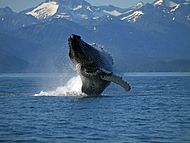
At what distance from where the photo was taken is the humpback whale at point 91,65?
3281 centimetres

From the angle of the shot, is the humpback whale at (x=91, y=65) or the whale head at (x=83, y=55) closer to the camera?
the whale head at (x=83, y=55)

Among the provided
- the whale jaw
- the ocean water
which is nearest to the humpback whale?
the whale jaw

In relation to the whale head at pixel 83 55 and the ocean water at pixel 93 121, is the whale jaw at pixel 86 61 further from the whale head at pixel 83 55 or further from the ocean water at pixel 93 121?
the ocean water at pixel 93 121

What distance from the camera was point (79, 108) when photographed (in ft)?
103

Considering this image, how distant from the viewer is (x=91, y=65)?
34.0 m

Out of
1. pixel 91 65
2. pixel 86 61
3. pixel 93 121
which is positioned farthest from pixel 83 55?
pixel 93 121

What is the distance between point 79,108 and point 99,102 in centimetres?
277

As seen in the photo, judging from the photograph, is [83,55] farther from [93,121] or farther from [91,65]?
[93,121]

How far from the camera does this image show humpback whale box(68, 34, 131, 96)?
3281cm

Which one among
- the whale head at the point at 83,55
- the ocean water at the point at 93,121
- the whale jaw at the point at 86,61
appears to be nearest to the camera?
the ocean water at the point at 93,121

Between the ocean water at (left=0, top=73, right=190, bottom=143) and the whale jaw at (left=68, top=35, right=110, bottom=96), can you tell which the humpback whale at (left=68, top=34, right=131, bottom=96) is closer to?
the whale jaw at (left=68, top=35, right=110, bottom=96)

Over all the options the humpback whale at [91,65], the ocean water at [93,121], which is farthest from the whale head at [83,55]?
the ocean water at [93,121]

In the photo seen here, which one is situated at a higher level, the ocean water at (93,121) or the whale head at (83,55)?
the whale head at (83,55)

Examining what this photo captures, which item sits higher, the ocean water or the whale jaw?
the whale jaw
